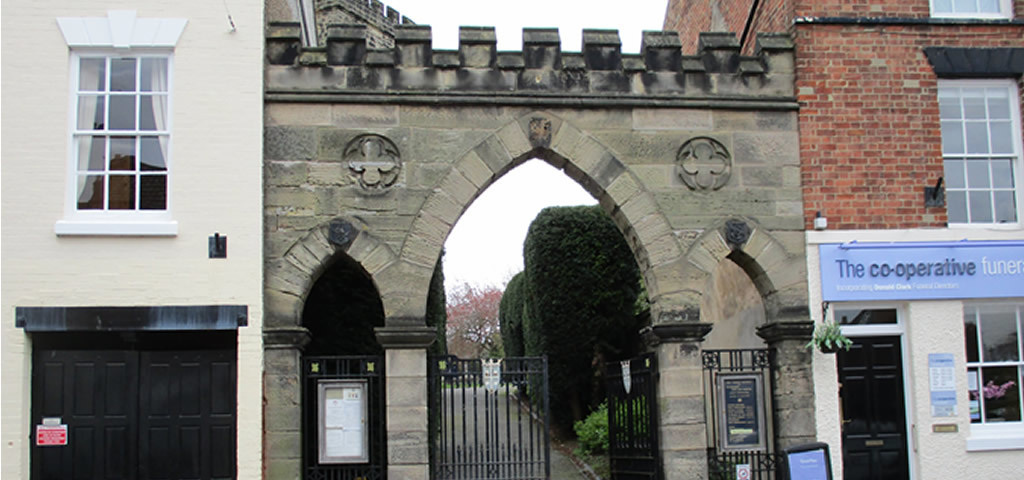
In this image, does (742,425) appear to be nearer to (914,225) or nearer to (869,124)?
(914,225)

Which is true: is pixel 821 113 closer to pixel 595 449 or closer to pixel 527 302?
pixel 595 449

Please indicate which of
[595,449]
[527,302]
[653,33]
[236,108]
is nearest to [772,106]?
[653,33]

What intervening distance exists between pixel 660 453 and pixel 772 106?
148 inches

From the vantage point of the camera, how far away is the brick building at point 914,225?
9.63m

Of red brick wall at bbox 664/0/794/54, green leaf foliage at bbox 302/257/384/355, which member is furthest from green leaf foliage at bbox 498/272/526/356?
green leaf foliage at bbox 302/257/384/355

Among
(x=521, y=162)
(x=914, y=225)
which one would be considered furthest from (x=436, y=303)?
(x=914, y=225)

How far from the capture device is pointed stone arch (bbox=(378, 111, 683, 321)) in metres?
9.36

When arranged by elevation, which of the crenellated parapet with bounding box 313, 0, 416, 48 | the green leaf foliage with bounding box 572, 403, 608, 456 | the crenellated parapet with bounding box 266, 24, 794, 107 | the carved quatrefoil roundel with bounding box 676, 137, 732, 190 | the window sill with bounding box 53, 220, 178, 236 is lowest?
the green leaf foliage with bounding box 572, 403, 608, 456

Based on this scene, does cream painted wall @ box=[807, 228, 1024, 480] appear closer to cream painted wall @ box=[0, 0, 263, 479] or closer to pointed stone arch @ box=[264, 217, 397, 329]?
pointed stone arch @ box=[264, 217, 397, 329]

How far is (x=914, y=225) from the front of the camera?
983 centimetres

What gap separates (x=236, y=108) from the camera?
9242 mm

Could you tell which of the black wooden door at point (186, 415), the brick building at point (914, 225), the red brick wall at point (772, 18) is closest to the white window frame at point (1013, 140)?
the brick building at point (914, 225)

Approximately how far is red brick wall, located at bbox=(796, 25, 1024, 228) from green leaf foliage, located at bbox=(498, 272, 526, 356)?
35.5ft

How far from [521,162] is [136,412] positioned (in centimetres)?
448
